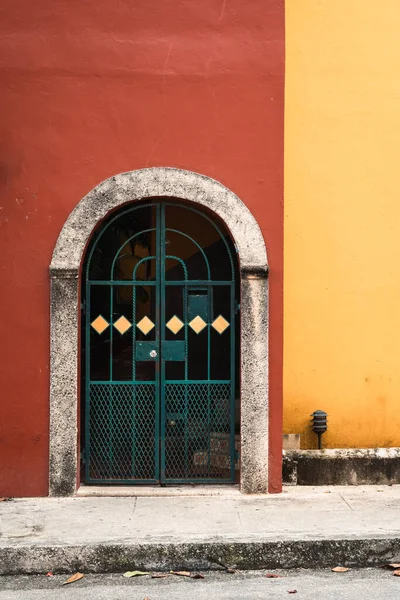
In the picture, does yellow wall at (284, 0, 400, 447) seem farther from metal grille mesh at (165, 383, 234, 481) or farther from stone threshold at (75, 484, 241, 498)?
stone threshold at (75, 484, 241, 498)

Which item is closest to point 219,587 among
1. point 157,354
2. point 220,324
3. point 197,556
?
point 197,556

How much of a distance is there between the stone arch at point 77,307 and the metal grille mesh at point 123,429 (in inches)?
12.0

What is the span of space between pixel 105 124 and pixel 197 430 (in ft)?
9.06

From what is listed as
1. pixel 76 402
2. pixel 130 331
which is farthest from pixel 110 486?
pixel 130 331

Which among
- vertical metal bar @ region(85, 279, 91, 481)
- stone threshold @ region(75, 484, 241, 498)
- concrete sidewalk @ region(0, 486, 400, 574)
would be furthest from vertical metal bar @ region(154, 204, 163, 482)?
vertical metal bar @ region(85, 279, 91, 481)

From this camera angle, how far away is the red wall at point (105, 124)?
695 cm

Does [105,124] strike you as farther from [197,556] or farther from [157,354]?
[197,556]

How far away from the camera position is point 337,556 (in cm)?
571

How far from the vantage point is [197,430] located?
7219 millimetres

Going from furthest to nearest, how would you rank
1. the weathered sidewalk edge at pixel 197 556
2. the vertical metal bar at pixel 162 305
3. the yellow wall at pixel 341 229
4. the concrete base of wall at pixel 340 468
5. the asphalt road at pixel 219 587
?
the yellow wall at pixel 341 229 → the concrete base of wall at pixel 340 468 → the vertical metal bar at pixel 162 305 → the weathered sidewalk edge at pixel 197 556 → the asphalt road at pixel 219 587

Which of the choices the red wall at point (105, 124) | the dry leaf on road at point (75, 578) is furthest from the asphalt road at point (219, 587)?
the red wall at point (105, 124)

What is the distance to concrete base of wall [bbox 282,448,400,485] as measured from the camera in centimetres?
737

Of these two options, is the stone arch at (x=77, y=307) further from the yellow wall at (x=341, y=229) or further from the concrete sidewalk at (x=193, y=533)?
the yellow wall at (x=341, y=229)

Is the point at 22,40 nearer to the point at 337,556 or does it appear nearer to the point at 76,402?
the point at 76,402
